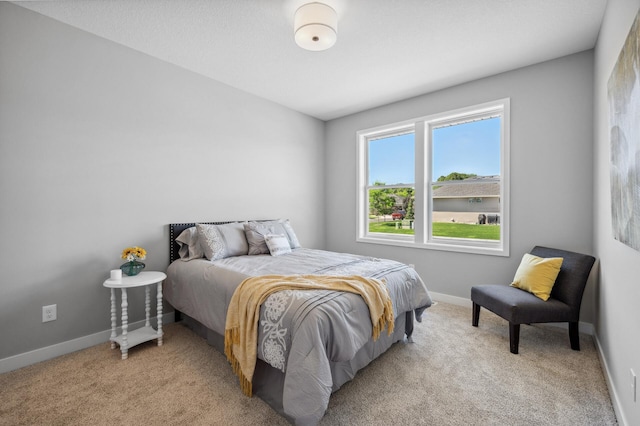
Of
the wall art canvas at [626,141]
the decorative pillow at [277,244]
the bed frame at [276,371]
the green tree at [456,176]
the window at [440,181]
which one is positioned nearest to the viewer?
the wall art canvas at [626,141]

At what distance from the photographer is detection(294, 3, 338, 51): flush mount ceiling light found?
2.03m

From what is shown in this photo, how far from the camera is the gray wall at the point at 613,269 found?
1.41m

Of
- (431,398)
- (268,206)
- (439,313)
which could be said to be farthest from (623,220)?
(268,206)

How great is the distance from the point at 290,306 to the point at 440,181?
2886 mm

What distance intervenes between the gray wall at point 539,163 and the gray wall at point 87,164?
2.85 meters

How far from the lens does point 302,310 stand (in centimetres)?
158

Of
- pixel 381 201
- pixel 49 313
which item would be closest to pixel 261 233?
pixel 49 313

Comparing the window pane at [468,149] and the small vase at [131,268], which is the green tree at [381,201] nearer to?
the window pane at [468,149]

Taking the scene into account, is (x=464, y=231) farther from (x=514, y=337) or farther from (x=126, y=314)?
(x=126, y=314)

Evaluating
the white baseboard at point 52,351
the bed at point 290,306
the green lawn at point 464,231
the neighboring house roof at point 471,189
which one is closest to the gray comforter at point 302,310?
the bed at point 290,306

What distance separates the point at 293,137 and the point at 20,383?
3.73 meters

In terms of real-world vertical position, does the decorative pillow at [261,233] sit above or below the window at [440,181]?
below

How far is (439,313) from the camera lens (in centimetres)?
315

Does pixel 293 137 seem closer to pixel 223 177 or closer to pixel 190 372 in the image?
pixel 223 177
